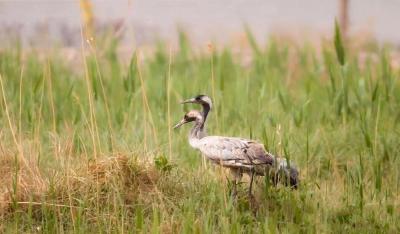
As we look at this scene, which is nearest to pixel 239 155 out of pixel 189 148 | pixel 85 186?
pixel 85 186

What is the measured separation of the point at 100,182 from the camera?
5883mm

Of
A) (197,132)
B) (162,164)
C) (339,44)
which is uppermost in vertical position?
(339,44)

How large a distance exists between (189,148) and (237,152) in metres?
1.47

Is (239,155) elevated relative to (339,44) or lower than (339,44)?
lower

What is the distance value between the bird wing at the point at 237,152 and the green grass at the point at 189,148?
11cm

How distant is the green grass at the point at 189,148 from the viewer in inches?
226

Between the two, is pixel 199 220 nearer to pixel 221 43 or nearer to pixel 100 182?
pixel 100 182

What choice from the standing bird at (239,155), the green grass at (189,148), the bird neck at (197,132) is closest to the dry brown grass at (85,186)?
the green grass at (189,148)

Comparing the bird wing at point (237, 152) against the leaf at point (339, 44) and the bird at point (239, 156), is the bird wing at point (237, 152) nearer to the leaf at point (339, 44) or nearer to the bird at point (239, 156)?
the bird at point (239, 156)

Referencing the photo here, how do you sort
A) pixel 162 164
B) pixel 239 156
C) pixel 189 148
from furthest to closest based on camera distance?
1. pixel 189 148
2. pixel 162 164
3. pixel 239 156

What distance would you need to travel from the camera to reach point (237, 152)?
18.7 feet

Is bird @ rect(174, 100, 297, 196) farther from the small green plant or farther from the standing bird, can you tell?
the small green plant

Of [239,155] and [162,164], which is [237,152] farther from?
[162,164]

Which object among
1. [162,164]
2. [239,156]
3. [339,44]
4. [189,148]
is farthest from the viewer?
[339,44]
